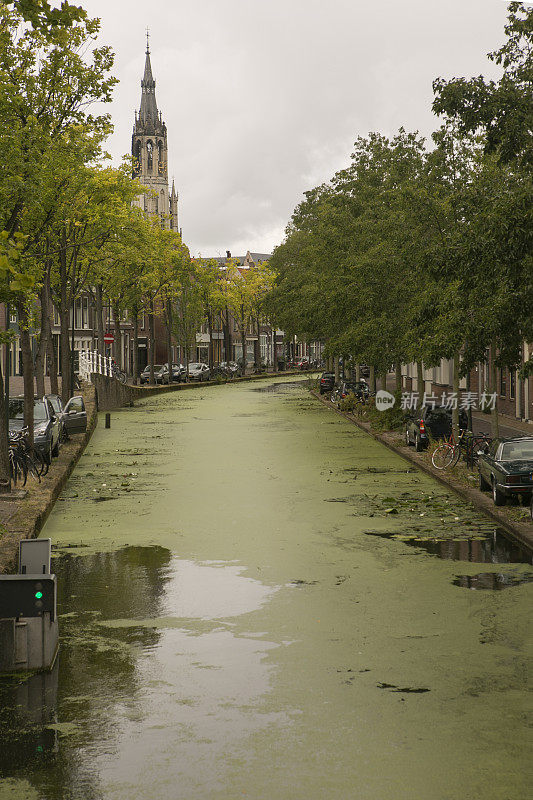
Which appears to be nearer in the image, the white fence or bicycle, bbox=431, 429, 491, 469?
bicycle, bbox=431, 429, 491, 469

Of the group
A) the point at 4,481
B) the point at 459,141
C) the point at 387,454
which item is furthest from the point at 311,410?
A: the point at 4,481

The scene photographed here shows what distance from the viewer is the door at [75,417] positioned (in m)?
32.2

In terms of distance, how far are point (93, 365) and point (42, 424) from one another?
→ 98.4 ft

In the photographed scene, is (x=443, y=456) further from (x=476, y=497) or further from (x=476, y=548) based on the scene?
(x=476, y=548)

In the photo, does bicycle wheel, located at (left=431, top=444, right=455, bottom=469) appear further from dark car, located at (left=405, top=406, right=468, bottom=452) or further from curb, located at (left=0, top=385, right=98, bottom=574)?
curb, located at (left=0, top=385, right=98, bottom=574)

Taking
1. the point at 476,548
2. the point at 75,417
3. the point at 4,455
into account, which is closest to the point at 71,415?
the point at 75,417

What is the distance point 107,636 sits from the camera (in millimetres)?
10391

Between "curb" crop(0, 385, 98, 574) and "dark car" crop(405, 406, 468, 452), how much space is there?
9919mm

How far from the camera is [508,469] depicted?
1803cm

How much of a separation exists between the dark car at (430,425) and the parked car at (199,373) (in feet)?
194

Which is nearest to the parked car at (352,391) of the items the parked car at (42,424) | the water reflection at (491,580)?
the parked car at (42,424)

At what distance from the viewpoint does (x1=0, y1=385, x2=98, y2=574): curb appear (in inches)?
546

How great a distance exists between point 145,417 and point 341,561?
33799 millimetres

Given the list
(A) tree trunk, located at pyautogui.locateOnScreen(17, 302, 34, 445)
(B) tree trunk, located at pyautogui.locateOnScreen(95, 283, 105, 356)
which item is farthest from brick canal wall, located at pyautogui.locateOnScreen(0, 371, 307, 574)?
(B) tree trunk, located at pyautogui.locateOnScreen(95, 283, 105, 356)
